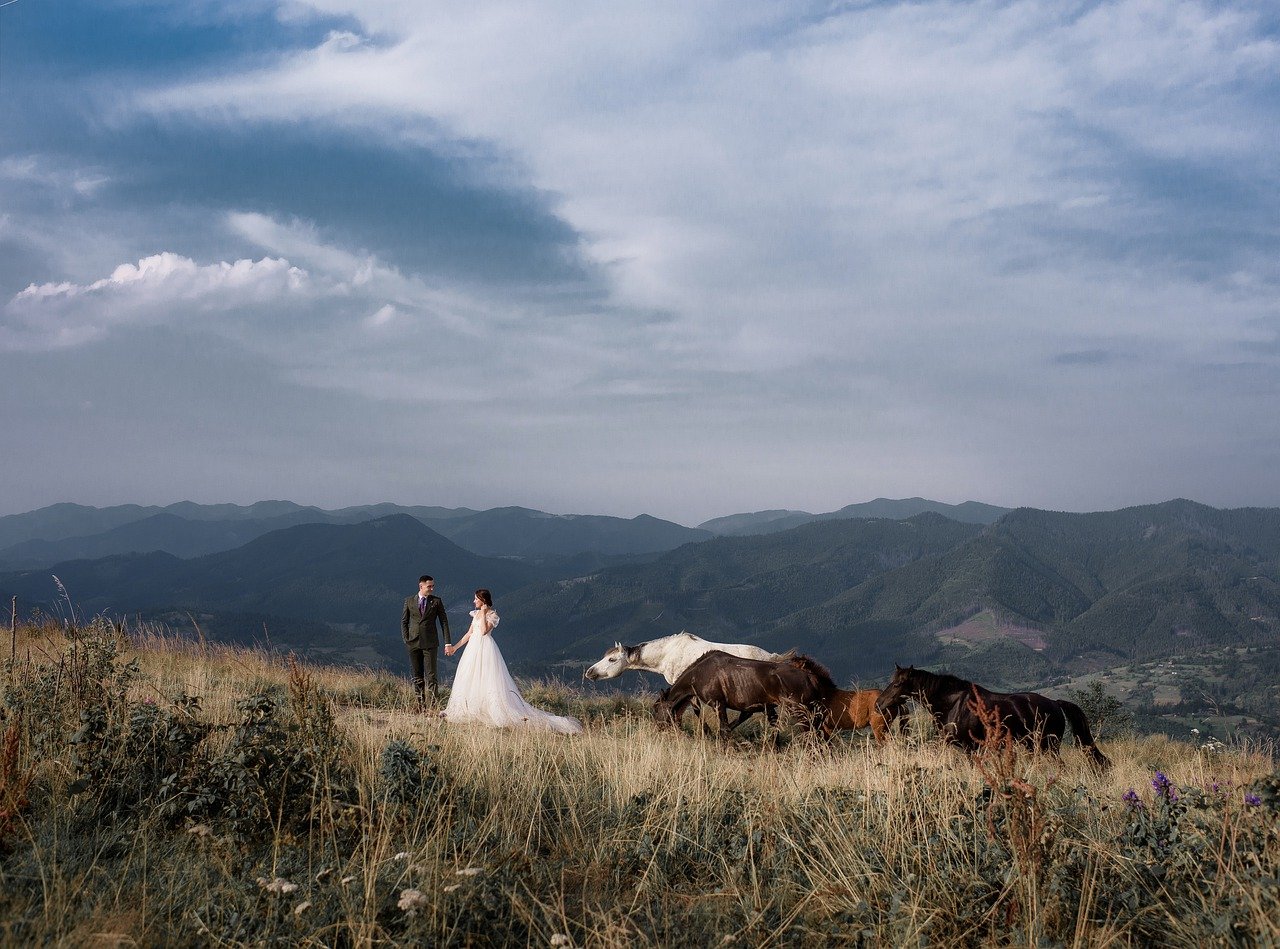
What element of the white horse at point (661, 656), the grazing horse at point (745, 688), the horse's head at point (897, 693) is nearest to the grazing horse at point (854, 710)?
the grazing horse at point (745, 688)

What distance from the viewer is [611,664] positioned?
15.7 metres

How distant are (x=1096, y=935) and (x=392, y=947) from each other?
10.8 ft

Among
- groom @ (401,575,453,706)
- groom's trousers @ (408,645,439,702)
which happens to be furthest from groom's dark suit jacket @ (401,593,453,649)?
groom's trousers @ (408,645,439,702)

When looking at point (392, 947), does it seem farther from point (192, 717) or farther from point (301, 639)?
point (301, 639)

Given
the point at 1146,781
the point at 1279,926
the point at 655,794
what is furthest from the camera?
the point at 1146,781

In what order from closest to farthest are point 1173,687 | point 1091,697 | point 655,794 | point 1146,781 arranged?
point 655,794
point 1146,781
point 1091,697
point 1173,687

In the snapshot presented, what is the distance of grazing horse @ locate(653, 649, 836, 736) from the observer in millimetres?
10963

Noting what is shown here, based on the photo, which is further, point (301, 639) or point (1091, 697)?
point (301, 639)

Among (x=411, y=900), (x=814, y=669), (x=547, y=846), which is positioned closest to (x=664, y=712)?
(x=814, y=669)

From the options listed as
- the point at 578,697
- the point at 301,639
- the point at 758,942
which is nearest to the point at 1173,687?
the point at 578,697

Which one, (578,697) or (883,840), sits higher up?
(883,840)

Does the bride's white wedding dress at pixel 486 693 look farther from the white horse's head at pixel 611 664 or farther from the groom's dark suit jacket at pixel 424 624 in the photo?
the white horse's head at pixel 611 664

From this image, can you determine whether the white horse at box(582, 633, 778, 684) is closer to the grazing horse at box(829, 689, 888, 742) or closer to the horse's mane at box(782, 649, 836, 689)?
the horse's mane at box(782, 649, 836, 689)

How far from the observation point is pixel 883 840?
4.99 meters
